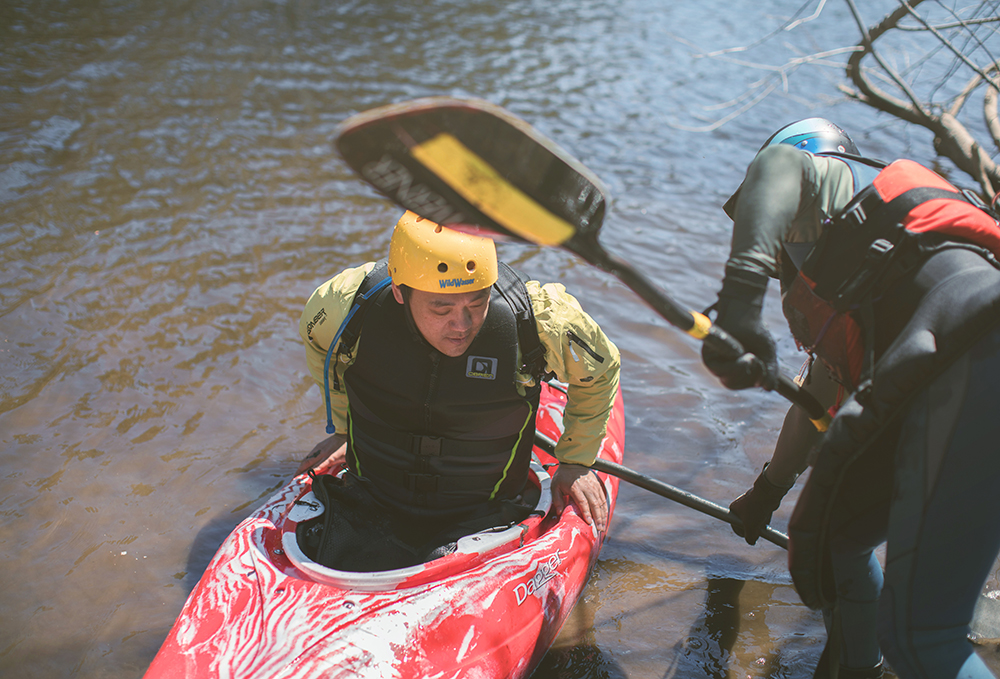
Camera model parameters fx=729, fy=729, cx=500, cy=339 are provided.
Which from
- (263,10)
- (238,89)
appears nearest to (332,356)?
(238,89)

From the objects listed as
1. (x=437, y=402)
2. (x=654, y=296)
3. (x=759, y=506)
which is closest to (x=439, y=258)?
(x=437, y=402)

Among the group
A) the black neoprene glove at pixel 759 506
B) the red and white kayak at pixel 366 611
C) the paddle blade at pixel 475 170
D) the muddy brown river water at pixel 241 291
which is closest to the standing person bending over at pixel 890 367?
the paddle blade at pixel 475 170

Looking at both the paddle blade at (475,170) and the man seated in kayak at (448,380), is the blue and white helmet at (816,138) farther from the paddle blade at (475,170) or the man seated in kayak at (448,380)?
the man seated in kayak at (448,380)

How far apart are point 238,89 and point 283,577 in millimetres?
7969

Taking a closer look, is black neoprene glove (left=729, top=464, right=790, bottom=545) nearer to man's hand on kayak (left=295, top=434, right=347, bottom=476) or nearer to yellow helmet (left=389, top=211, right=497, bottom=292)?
yellow helmet (left=389, top=211, right=497, bottom=292)

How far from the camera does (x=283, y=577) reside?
2.42 metres

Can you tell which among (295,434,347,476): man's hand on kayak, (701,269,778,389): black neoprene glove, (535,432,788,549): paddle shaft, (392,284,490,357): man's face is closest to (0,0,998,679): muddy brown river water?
(535,432,788,549): paddle shaft

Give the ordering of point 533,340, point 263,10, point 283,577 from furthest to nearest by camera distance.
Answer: point 263,10
point 533,340
point 283,577

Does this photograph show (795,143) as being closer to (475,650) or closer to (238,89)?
(475,650)

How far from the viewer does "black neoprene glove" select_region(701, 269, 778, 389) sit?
1.92 metres

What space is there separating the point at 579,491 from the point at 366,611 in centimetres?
101

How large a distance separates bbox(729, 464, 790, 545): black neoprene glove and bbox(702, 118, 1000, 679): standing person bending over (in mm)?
615

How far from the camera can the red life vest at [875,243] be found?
1.92 meters

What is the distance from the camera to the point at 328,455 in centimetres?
310
